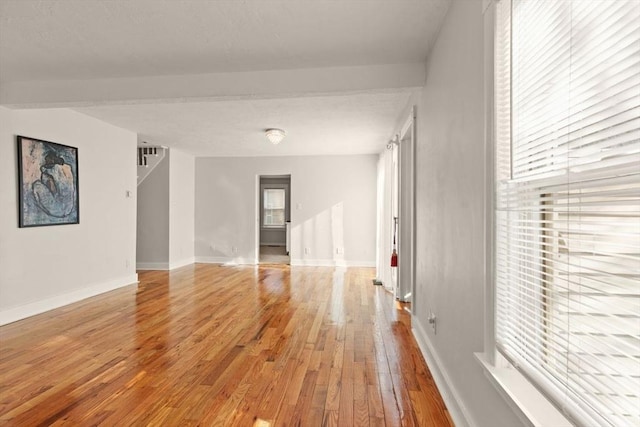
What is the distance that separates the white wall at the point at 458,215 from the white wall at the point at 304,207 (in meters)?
4.58

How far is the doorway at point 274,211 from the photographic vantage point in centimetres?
1086

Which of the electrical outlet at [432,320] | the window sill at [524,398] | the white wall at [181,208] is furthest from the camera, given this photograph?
the white wall at [181,208]

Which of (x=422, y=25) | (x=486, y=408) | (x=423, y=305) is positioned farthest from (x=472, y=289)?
(x=422, y=25)

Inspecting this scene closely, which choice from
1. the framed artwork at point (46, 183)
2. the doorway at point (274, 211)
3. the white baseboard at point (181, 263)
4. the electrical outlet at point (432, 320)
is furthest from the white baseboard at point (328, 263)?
→ the electrical outlet at point (432, 320)

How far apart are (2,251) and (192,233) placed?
4.27 meters

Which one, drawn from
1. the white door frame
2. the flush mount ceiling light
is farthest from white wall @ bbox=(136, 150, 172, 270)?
the white door frame

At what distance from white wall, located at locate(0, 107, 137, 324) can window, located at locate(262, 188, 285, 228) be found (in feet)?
18.1

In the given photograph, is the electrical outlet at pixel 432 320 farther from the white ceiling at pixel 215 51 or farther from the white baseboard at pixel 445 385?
the white ceiling at pixel 215 51

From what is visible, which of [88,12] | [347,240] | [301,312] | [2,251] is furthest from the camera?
[347,240]

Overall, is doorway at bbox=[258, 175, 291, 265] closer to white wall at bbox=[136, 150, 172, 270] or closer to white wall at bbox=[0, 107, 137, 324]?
white wall at bbox=[136, 150, 172, 270]

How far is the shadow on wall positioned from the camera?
298 inches

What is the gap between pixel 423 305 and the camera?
119 inches

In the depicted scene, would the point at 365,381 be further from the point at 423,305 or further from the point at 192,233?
the point at 192,233

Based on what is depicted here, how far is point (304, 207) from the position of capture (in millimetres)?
7633
